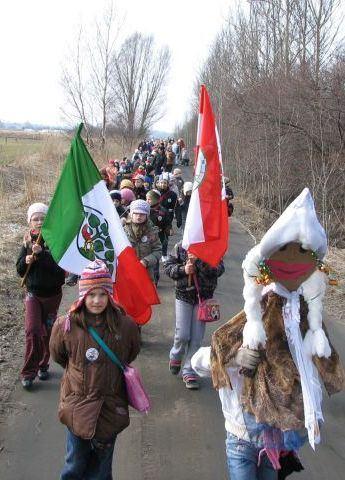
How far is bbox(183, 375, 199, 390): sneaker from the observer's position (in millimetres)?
4988

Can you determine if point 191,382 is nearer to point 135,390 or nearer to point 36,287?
point 36,287

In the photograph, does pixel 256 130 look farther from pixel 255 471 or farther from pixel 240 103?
pixel 255 471

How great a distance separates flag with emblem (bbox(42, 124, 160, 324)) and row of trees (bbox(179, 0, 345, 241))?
8387 millimetres

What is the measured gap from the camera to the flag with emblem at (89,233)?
4.30 metres

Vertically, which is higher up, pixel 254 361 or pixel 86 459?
pixel 254 361

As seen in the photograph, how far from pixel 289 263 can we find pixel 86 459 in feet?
5.66

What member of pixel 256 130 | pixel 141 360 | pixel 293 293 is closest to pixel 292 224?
pixel 293 293

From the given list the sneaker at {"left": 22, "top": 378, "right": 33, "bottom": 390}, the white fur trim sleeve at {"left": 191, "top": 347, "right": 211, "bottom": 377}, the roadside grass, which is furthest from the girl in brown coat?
the sneaker at {"left": 22, "top": 378, "right": 33, "bottom": 390}

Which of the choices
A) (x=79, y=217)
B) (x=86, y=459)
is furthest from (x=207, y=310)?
(x=86, y=459)

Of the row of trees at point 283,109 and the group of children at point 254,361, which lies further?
the row of trees at point 283,109

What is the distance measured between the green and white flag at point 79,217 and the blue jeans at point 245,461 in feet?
6.60

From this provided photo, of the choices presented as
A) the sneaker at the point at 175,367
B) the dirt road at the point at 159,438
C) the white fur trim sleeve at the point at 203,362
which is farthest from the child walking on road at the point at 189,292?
the white fur trim sleeve at the point at 203,362

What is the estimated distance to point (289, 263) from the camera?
112 inches

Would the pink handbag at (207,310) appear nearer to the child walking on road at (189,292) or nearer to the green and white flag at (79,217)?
the child walking on road at (189,292)
